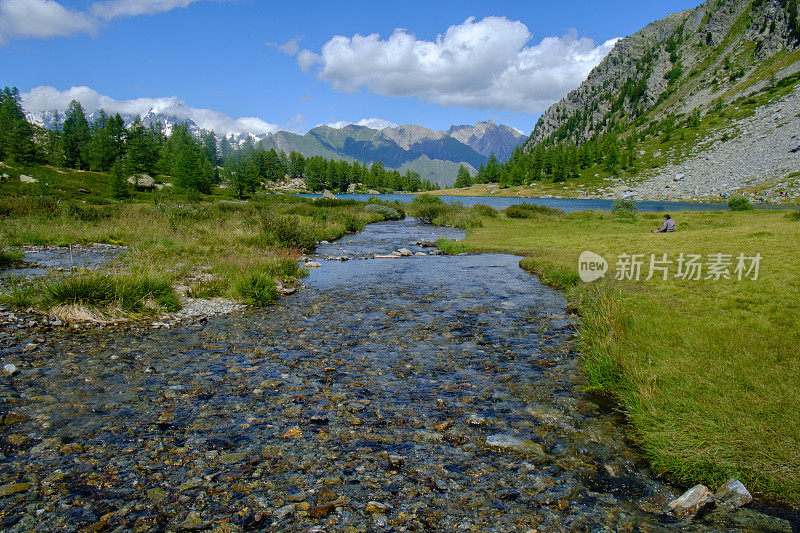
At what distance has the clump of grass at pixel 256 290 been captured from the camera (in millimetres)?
16469

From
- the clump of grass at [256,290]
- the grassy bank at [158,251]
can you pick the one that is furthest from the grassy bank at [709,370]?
the grassy bank at [158,251]

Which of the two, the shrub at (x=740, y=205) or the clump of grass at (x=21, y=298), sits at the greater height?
the shrub at (x=740, y=205)

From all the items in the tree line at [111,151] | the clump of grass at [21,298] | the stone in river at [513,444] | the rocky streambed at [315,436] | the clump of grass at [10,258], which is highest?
the tree line at [111,151]

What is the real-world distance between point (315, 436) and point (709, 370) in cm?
754

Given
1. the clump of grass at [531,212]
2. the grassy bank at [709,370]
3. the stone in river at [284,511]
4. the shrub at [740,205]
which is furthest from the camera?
the clump of grass at [531,212]

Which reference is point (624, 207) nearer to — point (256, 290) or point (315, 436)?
point (256, 290)

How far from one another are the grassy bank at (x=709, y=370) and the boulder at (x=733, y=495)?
0.22m

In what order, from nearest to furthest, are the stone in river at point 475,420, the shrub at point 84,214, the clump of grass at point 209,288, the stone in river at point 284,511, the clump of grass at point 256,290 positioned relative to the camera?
the stone in river at point 284,511 < the stone in river at point 475,420 < the clump of grass at point 209,288 < the clump of grass at point 256,290 < the shrub at point 84,214

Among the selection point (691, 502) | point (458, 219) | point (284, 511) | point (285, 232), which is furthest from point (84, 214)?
point (691, 502)

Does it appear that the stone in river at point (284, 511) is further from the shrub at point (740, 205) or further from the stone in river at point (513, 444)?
the shrub at point (740, 205)

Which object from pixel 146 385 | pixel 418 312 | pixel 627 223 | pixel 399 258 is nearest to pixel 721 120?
pixel 627 223

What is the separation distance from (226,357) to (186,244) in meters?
17.4

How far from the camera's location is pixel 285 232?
29891mm

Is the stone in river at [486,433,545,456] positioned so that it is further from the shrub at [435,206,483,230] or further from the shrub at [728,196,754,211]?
the shrub at [728,196,754,211]
